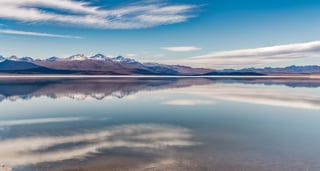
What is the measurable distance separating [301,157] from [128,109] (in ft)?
50.5

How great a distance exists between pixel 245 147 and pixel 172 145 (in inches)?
126

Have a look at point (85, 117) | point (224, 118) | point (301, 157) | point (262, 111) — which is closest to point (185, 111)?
point (224, 118)

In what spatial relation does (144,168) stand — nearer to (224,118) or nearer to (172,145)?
(172,145)

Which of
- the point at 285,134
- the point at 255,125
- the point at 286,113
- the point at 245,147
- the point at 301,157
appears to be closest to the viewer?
the point at 301,157

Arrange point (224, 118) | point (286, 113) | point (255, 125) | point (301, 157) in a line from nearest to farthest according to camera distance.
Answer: point (301, 157), point (255, 125), point (224, 118), point (286, 113)

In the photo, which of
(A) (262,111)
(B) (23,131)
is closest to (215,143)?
(B) (23,131)

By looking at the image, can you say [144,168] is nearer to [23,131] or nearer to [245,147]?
[245,147]

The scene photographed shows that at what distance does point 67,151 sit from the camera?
12062 millimetres

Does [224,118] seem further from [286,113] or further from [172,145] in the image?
[172,145]

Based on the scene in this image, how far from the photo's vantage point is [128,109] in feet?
80.9

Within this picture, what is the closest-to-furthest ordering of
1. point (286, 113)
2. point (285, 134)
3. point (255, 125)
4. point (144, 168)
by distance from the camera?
point (144, 168) → point (285, 134) → point (255, 125) → point (286, 113)

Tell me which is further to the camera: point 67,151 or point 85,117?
point 85,117

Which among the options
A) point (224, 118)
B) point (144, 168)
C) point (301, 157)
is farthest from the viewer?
point (224, 118)

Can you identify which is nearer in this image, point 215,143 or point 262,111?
point 215,143
